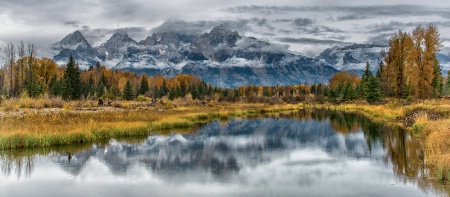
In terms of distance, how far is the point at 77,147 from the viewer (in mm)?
23750

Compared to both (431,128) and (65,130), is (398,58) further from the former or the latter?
(65,130)

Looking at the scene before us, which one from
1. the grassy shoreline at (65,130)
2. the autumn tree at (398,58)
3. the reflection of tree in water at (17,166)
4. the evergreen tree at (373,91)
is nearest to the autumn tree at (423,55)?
Result: the autumn tree at (398,58)

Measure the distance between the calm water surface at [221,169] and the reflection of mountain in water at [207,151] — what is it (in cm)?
5

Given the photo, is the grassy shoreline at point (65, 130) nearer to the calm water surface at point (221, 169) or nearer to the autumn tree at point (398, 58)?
the calm water surface at point (221, 169)

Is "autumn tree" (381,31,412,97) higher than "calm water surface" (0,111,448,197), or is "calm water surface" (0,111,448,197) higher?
"autumn tree" (381,31,412,97)

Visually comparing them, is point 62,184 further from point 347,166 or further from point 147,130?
point 147,130

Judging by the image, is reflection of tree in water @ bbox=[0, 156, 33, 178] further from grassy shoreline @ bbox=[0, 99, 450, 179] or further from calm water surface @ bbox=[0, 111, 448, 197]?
grassy shoreline @ bbox=[0, 99, 450, 179]

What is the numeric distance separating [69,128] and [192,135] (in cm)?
944

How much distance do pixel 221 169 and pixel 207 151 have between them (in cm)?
526

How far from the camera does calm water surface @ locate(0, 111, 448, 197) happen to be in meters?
14.5

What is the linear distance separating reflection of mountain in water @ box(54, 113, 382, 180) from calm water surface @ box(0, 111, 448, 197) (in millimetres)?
50

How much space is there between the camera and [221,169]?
18234 mm

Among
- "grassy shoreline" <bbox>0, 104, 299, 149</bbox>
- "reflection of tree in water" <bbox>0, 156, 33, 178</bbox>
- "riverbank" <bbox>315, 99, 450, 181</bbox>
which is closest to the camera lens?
"riverbank" <bbox>315, 99, 450, 181</bbox>

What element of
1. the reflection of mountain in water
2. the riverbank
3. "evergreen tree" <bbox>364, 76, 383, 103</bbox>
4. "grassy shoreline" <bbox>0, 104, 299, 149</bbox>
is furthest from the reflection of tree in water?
"evergreen tree" <bbox>364, 76, 383, 103</bbox>
